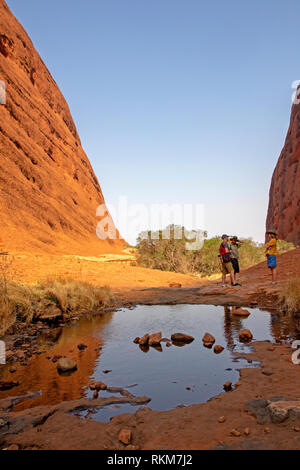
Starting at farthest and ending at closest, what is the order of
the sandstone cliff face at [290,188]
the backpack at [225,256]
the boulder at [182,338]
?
the sandstone cliff face at [290,188] → the backpack at [225,256] → the boulder at [182,338]

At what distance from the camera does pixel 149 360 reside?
5090 millimetres

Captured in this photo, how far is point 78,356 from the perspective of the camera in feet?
17.7

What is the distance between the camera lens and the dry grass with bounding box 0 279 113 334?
6.88 metres

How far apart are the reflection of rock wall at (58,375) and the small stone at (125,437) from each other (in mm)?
1202

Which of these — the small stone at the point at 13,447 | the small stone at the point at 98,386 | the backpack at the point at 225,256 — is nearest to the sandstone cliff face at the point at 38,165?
the backpack at the point at 225,256

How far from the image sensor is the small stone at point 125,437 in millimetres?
2729

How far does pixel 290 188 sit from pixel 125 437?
48.4 meters

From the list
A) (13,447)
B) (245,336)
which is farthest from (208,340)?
(13,447)

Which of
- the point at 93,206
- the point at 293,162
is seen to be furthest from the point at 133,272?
the point at 293,162

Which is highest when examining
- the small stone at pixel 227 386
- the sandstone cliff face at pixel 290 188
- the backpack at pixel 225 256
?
the sandstone cliff face at pixel 290 188

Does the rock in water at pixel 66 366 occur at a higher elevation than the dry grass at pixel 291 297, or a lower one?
lower

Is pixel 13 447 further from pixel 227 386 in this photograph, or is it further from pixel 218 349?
pixel 218 349

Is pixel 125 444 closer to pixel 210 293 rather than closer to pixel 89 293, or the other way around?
pixel 89 293

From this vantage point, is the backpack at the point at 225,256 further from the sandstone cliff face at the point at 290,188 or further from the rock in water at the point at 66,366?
the sandstone cliff face at the point at 290,188
